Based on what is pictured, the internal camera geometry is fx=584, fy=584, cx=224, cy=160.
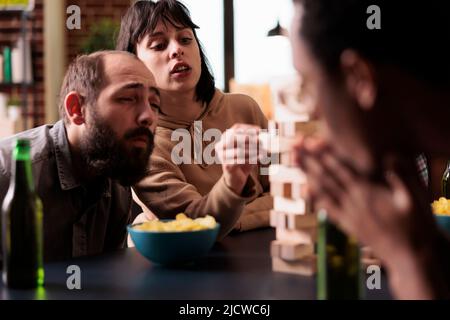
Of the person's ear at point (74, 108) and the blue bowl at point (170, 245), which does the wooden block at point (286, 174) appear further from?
the person's ear at point (74, 108)

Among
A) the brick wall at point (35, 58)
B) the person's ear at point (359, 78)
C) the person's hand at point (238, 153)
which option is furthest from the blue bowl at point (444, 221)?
the brick wall at point (35, 58)

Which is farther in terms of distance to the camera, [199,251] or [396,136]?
[199,251]

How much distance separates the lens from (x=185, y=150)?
1732 mm

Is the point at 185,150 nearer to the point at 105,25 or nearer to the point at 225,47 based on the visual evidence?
the point at 105,25

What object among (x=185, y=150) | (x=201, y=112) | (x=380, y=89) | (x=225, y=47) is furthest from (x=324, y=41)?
(x=225, y=47)

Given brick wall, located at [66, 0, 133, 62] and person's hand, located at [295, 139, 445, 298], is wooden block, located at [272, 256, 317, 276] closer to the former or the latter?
person's hand, located at [295, 139, 445, 298]

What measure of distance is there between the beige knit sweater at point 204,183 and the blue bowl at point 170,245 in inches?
9.5

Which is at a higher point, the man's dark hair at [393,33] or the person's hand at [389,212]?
the man's dark hair at [393,33]

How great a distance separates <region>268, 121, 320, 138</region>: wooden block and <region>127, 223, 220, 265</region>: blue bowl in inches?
9.7

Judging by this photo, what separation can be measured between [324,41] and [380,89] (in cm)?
8

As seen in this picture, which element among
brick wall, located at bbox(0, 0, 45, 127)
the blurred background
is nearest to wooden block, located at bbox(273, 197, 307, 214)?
the blurred background

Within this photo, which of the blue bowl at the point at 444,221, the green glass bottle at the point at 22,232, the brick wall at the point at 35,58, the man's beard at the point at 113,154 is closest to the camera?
the green glass bottle at the point at 22,232

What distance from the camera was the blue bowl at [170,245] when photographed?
3.53 feet
